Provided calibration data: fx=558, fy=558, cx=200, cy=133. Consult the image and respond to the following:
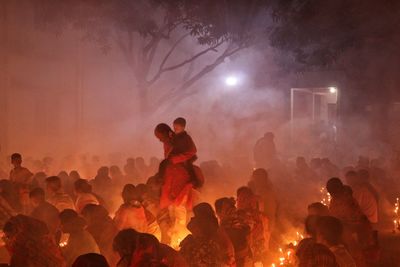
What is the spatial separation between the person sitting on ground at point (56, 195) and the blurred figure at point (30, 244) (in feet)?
7.56

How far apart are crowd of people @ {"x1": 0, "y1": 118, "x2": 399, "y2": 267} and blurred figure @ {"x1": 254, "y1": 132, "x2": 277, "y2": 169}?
2033mm

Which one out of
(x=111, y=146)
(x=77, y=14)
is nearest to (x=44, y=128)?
(x=111, y=146)

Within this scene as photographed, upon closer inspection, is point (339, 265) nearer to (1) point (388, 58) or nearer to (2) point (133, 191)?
(2) point (133, 191)

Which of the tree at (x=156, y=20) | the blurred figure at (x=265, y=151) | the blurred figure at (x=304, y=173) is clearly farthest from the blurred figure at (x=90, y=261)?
the tree at (x=156, y=20)

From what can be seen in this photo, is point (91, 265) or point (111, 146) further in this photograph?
point (111, 146)

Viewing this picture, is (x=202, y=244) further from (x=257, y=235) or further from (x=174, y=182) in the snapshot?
(x=174, y=182)

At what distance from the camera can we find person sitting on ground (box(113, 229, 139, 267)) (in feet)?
14.6

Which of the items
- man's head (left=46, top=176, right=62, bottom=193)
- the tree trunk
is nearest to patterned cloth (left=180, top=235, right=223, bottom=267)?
man's head (left=46, top=176, right=62, bottom=193)

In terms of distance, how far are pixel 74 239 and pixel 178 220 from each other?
7.89ft

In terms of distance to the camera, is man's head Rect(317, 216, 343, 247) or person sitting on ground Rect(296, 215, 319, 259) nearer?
person sitting on ground Rect(296, 215, 319, 259)

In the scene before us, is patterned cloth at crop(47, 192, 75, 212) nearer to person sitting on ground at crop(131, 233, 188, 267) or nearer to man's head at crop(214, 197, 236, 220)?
man's head at crop(214, 197, 236, 220)

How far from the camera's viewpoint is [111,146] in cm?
1766

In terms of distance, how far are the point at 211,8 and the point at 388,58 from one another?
8.53 metres

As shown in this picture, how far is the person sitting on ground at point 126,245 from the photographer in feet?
14.6
